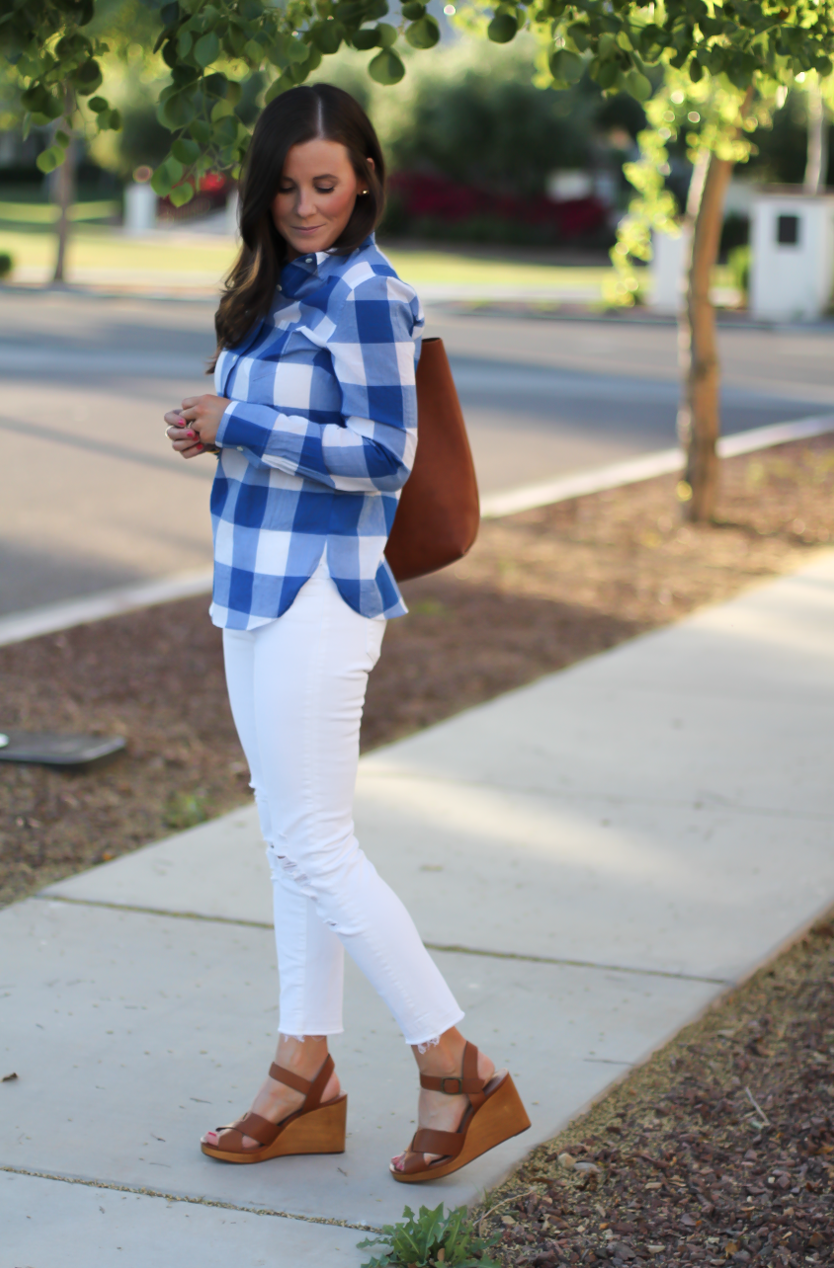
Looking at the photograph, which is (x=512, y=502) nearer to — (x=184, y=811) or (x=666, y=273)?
(x=184, y=811)

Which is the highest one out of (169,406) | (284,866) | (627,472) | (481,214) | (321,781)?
(481,214)

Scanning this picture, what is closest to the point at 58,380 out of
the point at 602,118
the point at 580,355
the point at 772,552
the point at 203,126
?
the point at 580,355

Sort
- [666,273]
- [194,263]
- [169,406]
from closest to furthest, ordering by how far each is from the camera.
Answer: [169,406] → [666,273] → [194,263]

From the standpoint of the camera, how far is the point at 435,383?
279cm

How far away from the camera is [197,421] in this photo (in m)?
2.56

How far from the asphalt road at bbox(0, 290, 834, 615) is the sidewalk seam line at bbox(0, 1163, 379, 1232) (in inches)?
191

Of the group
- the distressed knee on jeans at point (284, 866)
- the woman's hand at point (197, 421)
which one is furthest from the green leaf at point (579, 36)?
the distressed knee on jeans at point (284, 866)

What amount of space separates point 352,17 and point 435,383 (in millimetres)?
960

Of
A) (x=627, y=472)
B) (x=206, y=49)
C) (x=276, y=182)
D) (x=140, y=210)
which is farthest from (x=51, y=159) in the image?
(x=140, y=210)

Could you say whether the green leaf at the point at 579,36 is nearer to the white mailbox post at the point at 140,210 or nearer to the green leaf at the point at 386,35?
the green leaf at the point at 386,35

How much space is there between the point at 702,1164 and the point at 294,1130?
0.77m

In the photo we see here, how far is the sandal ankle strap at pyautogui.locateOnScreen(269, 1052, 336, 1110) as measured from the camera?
9.33ft

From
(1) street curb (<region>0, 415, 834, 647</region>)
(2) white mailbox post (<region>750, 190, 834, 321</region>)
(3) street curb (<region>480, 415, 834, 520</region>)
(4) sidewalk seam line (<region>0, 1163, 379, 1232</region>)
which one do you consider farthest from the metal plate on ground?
(2) white mailbox post (<region>750, 190, 834, 321</region>)

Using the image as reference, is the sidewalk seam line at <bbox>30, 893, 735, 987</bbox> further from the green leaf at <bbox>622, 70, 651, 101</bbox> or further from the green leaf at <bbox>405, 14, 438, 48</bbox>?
the green leaf at <bbox>405, 14, 438, 48</bbox>
